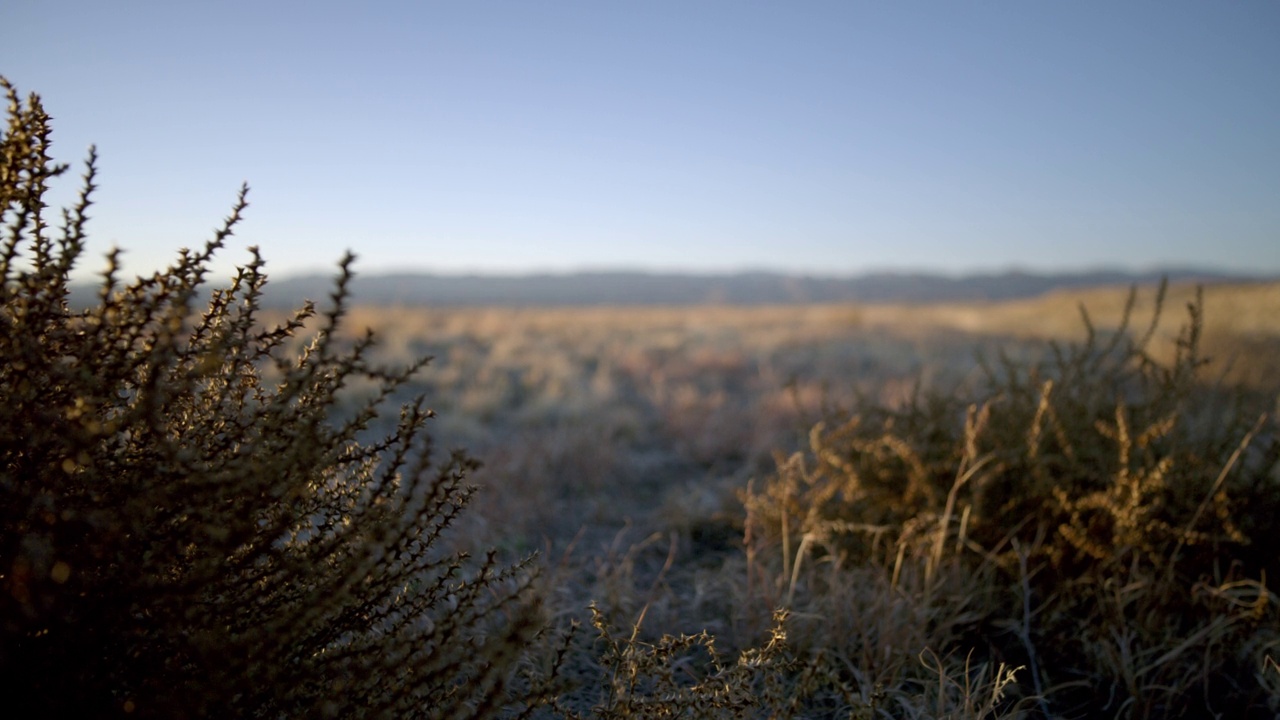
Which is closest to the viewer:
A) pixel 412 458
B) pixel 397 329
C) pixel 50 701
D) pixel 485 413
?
pixel 50 701

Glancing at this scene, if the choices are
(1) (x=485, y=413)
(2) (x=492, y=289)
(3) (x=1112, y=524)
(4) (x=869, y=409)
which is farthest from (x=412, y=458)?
(2) (x=492, y=289)

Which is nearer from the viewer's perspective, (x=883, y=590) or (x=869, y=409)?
(x=883, y=590)

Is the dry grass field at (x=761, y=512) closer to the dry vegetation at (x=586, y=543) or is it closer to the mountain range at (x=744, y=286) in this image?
the dry vegetation at (x=586, y=543)

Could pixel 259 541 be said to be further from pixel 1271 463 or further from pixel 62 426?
pixel 1271 463

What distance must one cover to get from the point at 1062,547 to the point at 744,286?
386 ft

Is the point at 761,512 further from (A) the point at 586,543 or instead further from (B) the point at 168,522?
(B) the point at 168,522

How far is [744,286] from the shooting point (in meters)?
119

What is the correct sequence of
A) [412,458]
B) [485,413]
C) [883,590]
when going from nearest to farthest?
[883,590]
[412,458]
[485,413]

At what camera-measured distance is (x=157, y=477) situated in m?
1.43

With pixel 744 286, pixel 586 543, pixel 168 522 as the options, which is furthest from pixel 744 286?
pixel 168 522

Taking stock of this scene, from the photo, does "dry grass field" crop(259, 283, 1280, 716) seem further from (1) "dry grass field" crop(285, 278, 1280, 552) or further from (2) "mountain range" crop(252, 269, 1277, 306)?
(2) "mountain range" crop(252, 269, 1277, 306)

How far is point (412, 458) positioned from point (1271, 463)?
4.70 metres

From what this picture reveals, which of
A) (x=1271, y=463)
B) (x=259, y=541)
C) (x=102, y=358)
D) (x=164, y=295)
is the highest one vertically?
(x=164, y=295)

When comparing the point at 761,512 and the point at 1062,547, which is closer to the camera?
the point at 1062,547
